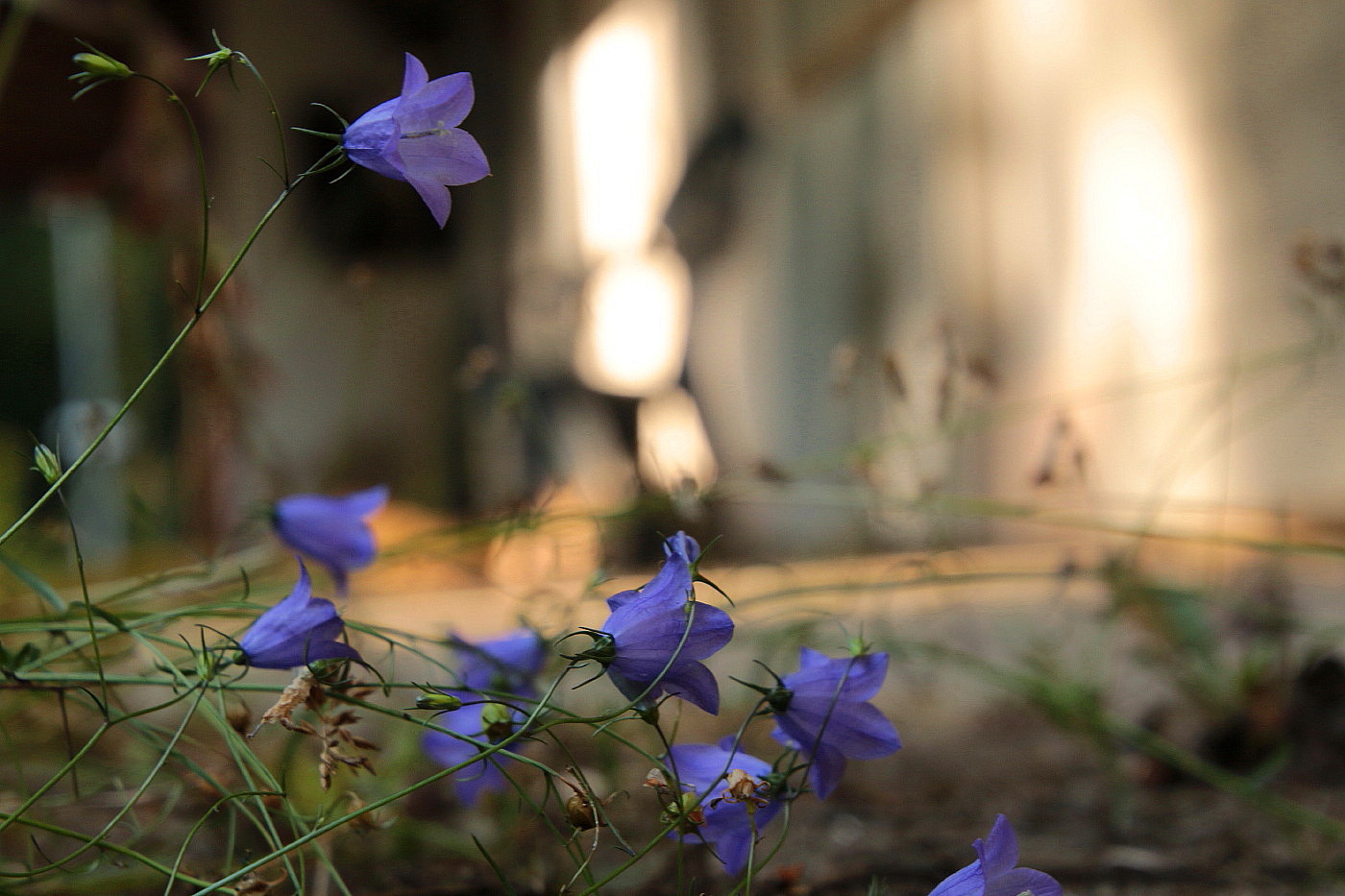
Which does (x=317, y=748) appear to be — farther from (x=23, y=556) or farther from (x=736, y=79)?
(x=736, y=79)

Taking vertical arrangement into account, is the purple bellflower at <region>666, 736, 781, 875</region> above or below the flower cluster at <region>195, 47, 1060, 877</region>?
below

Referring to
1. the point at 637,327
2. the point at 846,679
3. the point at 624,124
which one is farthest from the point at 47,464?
the point at 624,124

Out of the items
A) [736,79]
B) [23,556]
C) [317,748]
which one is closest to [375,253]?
[736,79]

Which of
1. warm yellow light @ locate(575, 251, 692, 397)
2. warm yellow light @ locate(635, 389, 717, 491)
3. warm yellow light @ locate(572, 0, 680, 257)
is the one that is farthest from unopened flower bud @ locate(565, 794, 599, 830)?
warm yellow light @ locate(572, 0, 680, 257)

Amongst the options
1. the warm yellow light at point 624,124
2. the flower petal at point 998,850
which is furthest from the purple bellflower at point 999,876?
the warm yellow light at point 624,124

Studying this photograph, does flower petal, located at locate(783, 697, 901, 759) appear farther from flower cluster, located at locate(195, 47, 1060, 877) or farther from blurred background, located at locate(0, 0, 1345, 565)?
blurred background, located at locate(0, 0, 1345, 565)

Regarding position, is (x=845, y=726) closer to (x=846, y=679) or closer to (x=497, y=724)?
(x=846, y=679)
